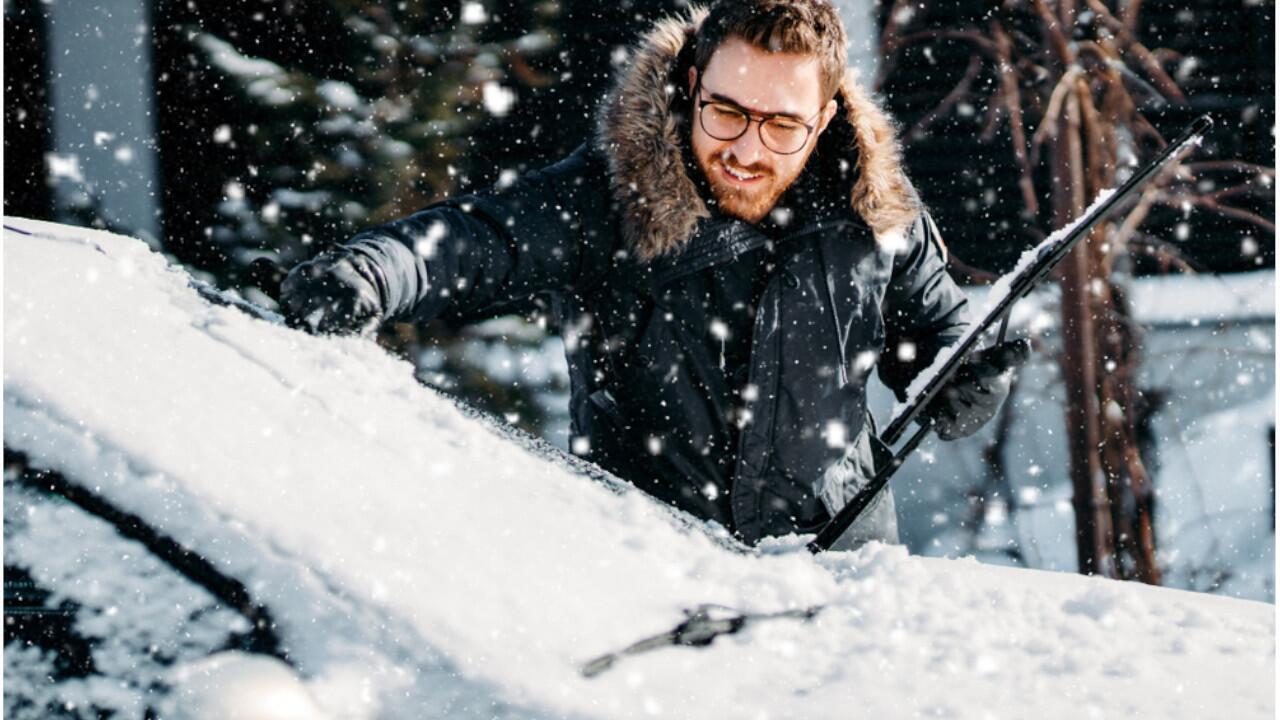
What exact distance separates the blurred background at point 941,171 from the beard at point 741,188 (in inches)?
73.6

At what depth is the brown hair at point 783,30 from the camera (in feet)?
6.53

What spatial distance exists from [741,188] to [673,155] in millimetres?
157

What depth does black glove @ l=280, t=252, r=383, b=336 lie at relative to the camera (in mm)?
1338

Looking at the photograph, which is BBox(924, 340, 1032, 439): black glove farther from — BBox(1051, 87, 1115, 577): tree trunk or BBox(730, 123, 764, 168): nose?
BBox(1051, 87, 1115, 577): tree trunk

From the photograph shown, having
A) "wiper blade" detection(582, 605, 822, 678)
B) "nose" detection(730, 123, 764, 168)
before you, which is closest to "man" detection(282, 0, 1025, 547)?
"nose" detection(730, 123, 764, 168)

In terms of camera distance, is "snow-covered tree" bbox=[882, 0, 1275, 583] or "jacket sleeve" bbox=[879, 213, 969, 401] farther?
"snow-covered tree" bbox=[882, 0, 1275, 583]

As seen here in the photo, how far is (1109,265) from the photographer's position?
392 cm

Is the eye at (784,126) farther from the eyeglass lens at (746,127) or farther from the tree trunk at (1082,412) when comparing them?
the tree trunk at (1082,412)

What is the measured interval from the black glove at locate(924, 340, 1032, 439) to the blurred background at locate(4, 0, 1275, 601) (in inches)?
57.2

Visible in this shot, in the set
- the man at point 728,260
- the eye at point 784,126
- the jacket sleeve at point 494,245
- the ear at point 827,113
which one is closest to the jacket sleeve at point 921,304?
the man at point 728,260

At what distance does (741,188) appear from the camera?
208 cm

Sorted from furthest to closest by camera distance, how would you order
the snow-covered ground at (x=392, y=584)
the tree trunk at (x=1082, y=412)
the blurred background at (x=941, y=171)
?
the blurred background at (x=941, y=171), the tree trunk at (x=1082, y=412), the snow-covered ground at (x=392, y=584)

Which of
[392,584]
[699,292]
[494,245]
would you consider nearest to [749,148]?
[699,292]

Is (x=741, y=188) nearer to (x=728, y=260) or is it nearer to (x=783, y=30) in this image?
(x=728, y=260)
